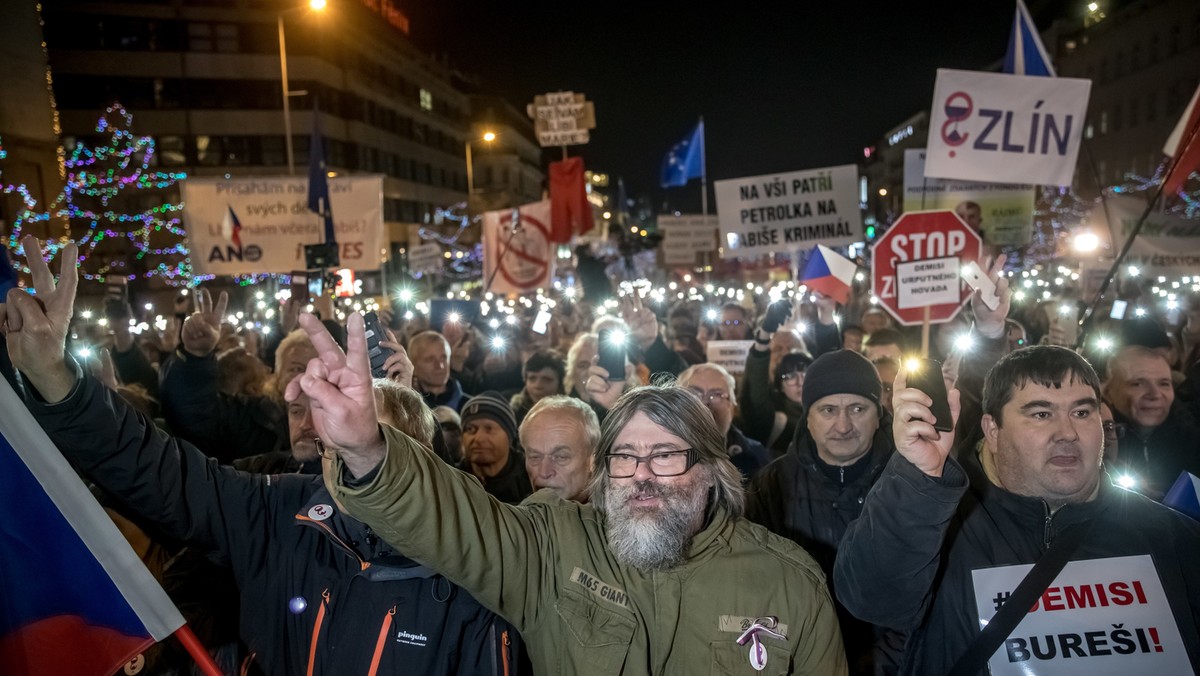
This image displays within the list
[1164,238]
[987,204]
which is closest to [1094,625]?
[1164,238]

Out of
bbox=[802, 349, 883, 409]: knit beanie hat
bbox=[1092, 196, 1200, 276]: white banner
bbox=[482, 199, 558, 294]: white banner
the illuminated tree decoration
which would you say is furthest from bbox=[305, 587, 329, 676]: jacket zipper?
the illuminated tree decoration

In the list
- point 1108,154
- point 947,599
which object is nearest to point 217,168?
point 947,599

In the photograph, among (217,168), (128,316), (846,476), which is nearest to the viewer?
(846,476)

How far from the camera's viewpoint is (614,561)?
8.54 feet

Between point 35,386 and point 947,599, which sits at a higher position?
point 35,386

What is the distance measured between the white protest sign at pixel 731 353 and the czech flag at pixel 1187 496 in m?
5.25

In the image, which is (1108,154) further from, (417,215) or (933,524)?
(933,524)

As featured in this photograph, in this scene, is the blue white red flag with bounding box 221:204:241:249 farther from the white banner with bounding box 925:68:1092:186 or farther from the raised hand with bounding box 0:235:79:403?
the raised hand with bounding box 0:235:79:403

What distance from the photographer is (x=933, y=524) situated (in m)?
2.34

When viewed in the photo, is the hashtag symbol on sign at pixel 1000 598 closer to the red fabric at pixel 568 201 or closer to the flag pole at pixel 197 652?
the flag pole at pixel 197 652

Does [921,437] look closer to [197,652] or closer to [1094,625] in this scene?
[1094,625]

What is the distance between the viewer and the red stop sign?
6359 mm

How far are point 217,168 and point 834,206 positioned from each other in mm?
40718

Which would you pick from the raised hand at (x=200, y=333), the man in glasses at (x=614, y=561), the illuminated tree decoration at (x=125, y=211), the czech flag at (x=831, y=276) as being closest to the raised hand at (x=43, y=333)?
the man in glasses at (x=614, y=561)
